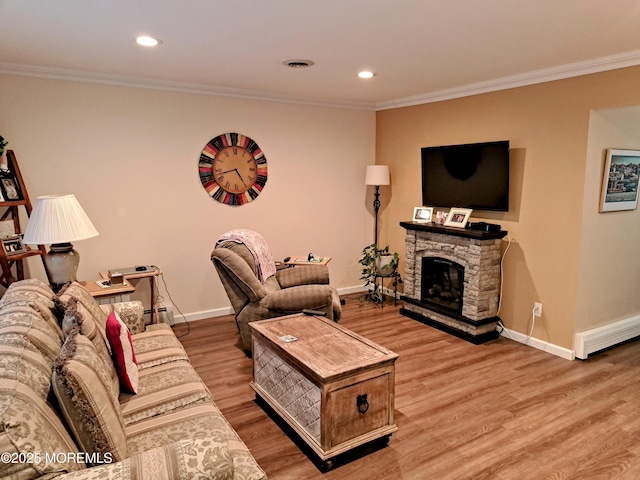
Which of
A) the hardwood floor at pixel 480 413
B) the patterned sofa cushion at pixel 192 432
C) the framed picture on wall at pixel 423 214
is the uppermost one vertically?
the framed picture on wall at pixel 423 214

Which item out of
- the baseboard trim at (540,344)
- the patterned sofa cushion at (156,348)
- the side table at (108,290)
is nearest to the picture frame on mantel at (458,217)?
the baseboard trim at (540,344)

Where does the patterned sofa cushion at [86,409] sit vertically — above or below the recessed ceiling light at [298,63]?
below

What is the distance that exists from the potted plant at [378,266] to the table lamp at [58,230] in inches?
119

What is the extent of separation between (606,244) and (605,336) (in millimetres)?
799

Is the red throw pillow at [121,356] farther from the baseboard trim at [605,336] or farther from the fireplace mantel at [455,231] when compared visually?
the baseboard trim at [605,336]

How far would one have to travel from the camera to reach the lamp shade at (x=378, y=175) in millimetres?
5004

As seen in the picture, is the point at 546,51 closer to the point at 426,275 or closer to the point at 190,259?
the point at 426,275

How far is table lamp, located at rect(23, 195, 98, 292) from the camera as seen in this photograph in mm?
2688

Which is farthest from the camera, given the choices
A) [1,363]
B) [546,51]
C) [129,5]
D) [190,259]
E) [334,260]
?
[334,260]

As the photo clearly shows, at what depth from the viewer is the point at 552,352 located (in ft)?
11.9

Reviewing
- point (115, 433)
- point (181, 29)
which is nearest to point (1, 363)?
point (115, 433)

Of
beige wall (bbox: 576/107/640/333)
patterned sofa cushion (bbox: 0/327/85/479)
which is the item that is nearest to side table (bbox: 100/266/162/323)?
patterned sofa cushion (bbox: 0/327/85/479)

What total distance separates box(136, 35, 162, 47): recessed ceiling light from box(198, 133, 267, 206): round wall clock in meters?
1.55

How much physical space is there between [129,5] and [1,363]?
5.79 feet
